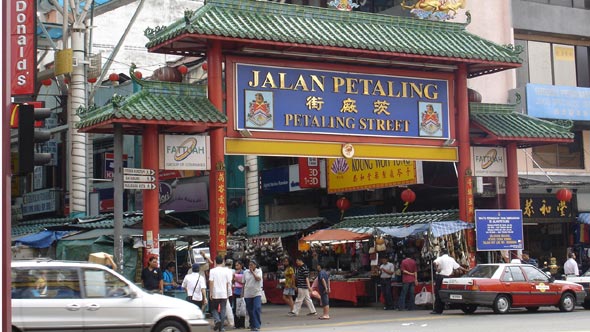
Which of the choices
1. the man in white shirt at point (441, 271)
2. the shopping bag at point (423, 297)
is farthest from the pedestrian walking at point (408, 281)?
the man in white shirt at point (441, 271)

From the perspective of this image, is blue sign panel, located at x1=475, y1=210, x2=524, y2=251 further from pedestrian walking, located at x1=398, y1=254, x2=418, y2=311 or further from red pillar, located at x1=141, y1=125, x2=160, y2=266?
red pillar, located at x1=141, y1=125, x2=160, y2=266

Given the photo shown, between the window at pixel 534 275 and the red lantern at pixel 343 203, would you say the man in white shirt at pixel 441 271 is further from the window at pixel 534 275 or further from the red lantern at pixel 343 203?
the red lantern at pixel 343 203

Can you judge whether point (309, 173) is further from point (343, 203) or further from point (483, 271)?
point (483, 271)

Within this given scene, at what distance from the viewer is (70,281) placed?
1576 centimetres

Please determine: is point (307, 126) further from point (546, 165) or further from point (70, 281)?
point (546, 165)

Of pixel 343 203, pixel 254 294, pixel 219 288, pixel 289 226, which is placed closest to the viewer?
pixel 219 288

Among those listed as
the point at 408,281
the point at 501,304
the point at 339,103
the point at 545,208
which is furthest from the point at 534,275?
the point at 545,208

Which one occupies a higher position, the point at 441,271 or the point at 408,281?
the point at 441,271

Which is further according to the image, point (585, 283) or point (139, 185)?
point (585, 283)

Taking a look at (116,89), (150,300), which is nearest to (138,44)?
(116,89)

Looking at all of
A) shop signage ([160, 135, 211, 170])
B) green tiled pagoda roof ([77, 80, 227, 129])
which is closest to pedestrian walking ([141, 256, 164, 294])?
shop signage ([160, 135, 211, 170])

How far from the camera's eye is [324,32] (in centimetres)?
2484

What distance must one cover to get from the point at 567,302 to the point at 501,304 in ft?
7.35

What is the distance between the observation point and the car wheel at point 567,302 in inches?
985
